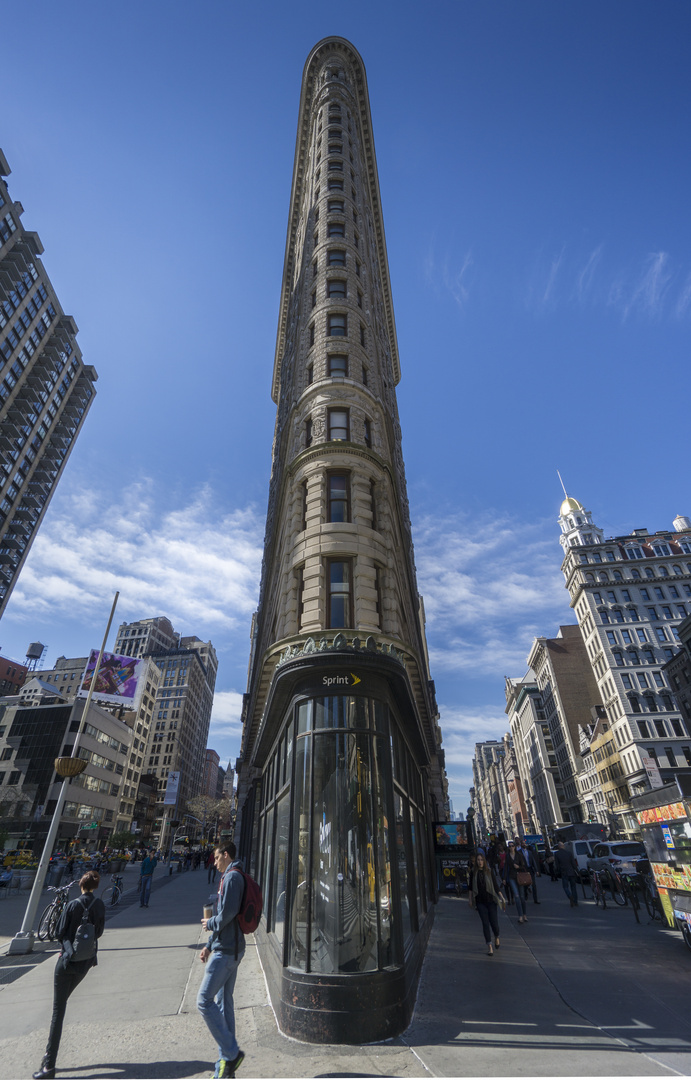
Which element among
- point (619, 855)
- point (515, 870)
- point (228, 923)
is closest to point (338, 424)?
point (228, 923)

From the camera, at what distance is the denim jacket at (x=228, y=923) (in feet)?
17.0

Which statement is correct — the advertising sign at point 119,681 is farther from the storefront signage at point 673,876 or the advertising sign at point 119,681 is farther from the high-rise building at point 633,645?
the high-rise building at point 633,645

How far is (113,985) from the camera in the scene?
29.4 feet

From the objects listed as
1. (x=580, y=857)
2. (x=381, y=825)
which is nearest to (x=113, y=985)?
(x=381, y=825)

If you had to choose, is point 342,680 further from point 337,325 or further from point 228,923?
point 337,325

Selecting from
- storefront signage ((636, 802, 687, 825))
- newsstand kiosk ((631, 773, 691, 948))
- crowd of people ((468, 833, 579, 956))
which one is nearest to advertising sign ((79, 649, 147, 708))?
crowd of people ((468, 833, 579, 956))

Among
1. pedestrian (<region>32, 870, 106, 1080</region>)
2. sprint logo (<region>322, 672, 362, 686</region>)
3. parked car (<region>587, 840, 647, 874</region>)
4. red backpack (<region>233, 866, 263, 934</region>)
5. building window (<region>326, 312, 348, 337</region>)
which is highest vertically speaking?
building window (<region>326, 312, 348, 337</region>)

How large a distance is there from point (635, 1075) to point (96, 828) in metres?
87.5

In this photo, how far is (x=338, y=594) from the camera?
13781 millimetres

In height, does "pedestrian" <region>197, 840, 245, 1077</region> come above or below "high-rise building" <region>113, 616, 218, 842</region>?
below

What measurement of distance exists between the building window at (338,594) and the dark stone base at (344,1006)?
7.30 metres

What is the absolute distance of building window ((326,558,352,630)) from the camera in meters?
13.4

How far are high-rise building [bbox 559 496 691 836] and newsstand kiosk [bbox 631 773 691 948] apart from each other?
200ft

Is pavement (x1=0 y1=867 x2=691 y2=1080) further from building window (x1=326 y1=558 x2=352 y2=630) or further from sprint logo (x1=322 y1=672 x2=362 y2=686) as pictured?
building window (x1=326 y1=558 x2=352 y2=630)
